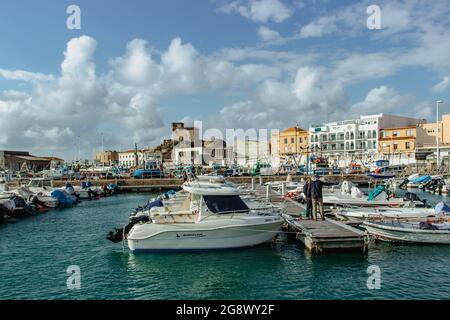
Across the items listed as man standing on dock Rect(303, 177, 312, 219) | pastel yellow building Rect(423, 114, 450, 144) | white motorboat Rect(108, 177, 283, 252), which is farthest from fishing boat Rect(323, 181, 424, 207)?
pastel yellow building Rect(423, 114, 450, 144)

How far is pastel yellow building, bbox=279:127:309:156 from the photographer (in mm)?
116938

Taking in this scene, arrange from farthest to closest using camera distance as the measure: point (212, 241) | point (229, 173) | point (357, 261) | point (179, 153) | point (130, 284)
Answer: point (179, 153) → point (229, 173) → point (212, 241) → point (357, 261) → point (130, 284)

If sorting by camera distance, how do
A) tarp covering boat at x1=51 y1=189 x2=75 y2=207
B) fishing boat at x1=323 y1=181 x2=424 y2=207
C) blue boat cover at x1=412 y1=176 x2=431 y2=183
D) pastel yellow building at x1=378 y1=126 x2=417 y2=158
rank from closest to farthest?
1. fishing boat at x1=323 y1=181 x2=424 y2=207
2. tarp covering boat at x1=51 y1=189 x2=75 y2=207
3. blue boat cover at x1=412 y1=176 x2=431 y2=183
4. pastel yellow building at x1=378 y1=126 x2=417 y2=158

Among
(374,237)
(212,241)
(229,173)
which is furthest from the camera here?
(229,173)

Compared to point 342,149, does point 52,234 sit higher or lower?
lower

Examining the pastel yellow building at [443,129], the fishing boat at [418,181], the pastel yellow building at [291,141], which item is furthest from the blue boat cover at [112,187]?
the pastel yellow building at [443,129]

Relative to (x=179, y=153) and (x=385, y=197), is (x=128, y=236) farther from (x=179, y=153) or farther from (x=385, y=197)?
(x=179, y=153)

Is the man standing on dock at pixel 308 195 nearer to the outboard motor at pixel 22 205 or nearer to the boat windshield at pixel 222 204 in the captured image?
the boat windshield at pixel 222 204

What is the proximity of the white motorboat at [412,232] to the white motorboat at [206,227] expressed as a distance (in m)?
5.47

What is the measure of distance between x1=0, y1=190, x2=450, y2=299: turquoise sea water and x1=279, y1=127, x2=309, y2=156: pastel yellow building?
3788 inches

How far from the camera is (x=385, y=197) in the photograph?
115 feet

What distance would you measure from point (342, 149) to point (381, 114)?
45.5 ft

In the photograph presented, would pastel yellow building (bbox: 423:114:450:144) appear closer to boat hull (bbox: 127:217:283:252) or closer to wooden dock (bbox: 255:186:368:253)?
wooden dock (bbox: 255:186:368:253)

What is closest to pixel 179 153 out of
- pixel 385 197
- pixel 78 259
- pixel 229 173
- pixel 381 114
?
pixel 229 173
